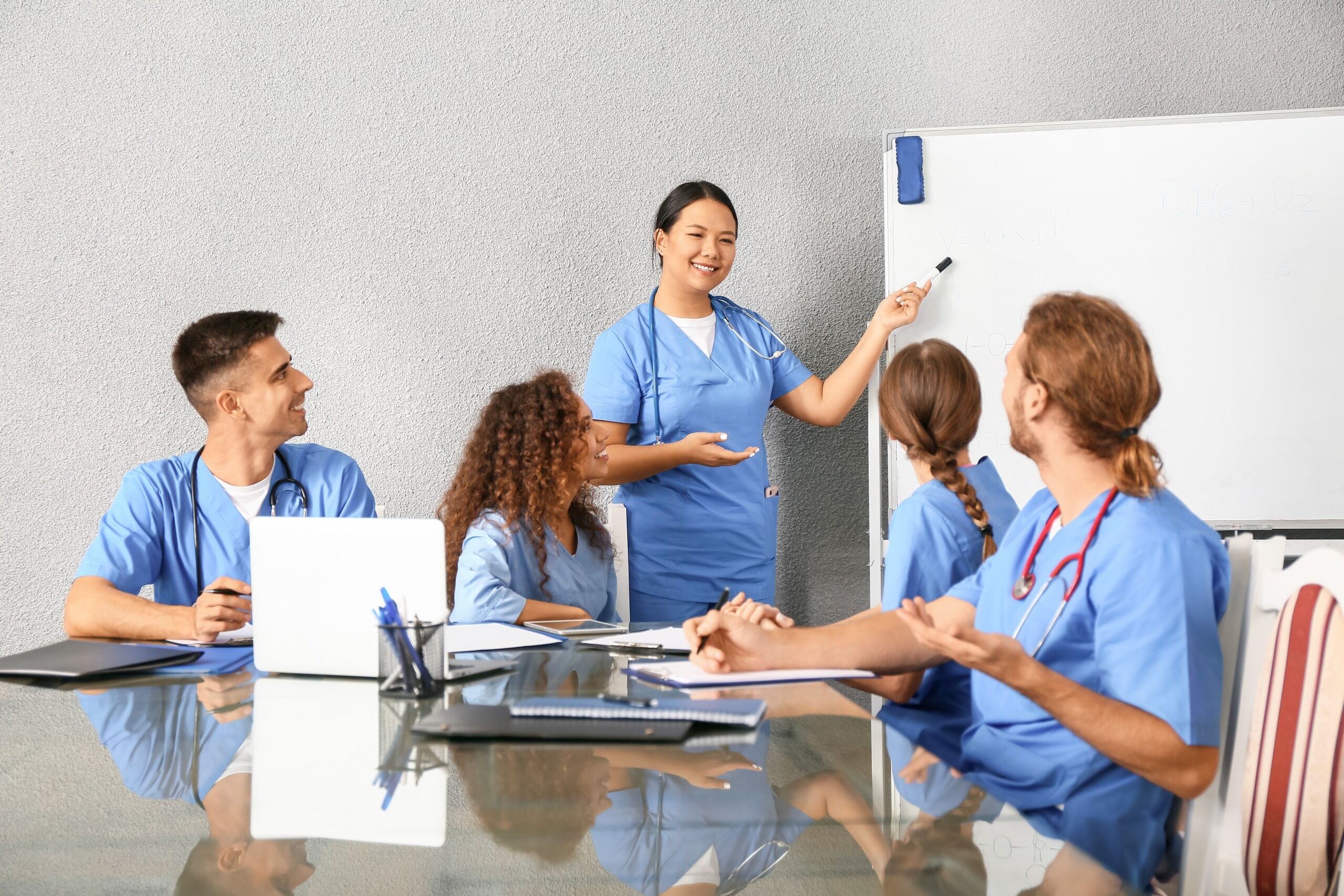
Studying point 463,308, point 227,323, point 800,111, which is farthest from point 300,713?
point 800,111

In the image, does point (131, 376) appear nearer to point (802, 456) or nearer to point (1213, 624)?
point (802, 456)

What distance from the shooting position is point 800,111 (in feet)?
9.31

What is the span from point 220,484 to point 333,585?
0.69m

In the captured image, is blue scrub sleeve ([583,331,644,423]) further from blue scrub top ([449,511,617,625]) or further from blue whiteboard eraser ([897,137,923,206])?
blue whiteboard eraser ([897,137,923,206])

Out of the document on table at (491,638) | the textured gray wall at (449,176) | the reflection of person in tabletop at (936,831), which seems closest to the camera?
the reflection of person in tabletop at (936,831)

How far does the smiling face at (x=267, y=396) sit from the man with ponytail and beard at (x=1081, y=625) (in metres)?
0.98

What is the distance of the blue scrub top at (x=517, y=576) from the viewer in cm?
166

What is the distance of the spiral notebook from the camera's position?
0.96 meters

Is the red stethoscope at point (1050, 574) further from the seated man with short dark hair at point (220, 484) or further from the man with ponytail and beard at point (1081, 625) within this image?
the seated man with short dark hair at point (220, 484)

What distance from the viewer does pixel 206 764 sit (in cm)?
89

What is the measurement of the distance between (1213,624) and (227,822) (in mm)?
844

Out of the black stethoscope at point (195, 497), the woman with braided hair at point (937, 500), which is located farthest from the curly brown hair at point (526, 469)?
the woman with braided hair at point (937, 500)

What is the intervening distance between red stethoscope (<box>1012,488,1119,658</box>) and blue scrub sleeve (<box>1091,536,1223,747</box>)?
5 cm

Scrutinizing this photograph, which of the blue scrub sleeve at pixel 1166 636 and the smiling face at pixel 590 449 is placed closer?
the blue scrub sleeve at pixel 1166 636
